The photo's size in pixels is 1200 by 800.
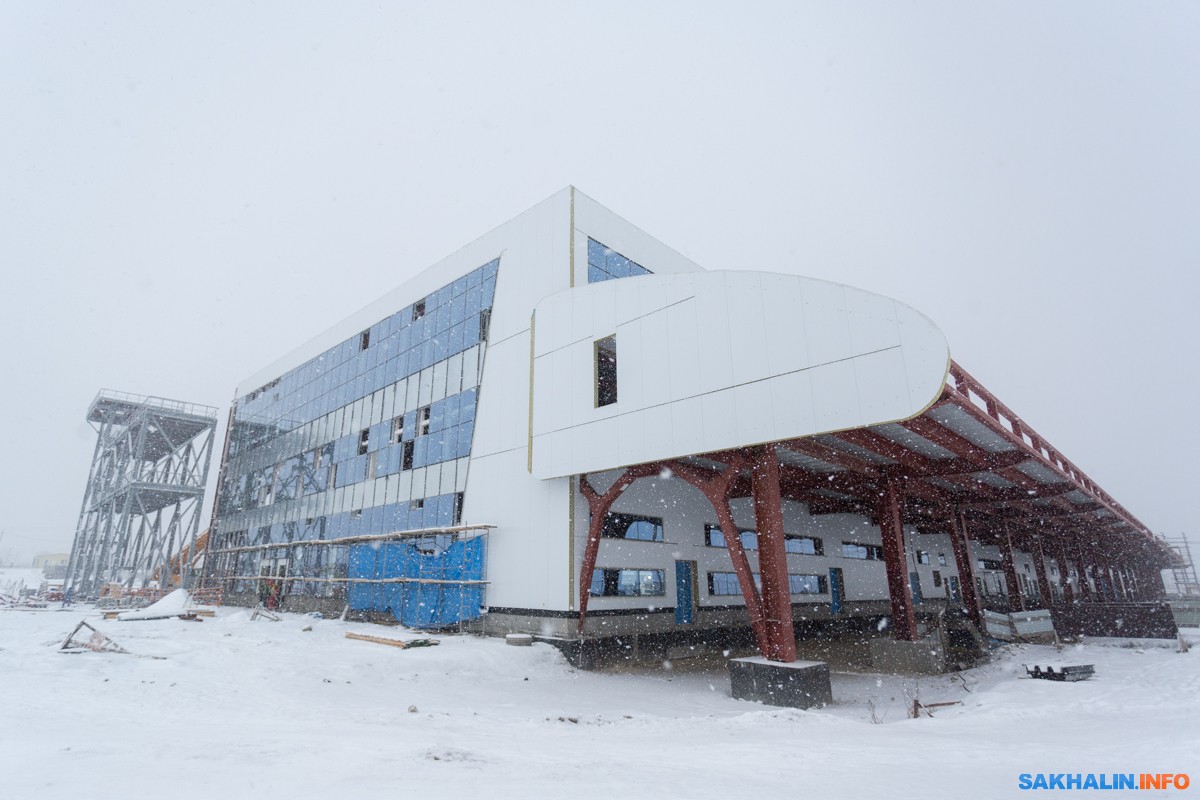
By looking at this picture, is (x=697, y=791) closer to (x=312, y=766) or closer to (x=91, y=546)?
(x=312, y=766)

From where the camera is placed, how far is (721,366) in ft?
Result: 46.4

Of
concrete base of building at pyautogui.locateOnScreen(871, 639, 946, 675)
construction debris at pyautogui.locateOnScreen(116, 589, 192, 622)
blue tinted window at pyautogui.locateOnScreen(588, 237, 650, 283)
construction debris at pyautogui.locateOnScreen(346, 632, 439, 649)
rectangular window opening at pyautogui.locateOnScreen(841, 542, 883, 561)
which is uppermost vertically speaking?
blue tinted window at pyautogui.locateOnScreen(588, 237, 650, 283)

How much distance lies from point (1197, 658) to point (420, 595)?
87.2ft

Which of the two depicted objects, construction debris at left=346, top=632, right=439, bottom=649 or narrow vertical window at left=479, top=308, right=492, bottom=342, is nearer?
construction debris at left=346, top=632, right=439, bottom=649

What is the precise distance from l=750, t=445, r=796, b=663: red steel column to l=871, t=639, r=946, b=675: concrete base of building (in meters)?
8.35

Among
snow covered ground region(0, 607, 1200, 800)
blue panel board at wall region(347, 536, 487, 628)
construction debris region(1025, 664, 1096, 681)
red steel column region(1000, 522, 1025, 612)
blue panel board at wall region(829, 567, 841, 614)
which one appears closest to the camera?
snow covered ground region(0, 607, 1200, 800)

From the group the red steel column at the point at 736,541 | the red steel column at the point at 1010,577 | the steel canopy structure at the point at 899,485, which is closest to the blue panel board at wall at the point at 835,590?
the steel canopy structure at the point at 899,485

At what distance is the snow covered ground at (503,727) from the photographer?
624 centimetres

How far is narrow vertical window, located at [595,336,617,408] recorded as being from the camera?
18109 mm

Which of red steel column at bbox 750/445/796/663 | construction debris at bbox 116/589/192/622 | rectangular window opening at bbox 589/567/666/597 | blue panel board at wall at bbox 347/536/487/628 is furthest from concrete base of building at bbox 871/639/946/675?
construction debris at bbox 116/589/192/622

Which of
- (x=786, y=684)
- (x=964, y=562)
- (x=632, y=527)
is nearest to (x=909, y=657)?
(x=786, y=684)

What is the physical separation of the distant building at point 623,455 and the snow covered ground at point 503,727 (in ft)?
11.4

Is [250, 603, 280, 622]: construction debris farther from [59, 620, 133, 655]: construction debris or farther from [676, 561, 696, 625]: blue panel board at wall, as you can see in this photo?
[676, 561, 696, 625]: blue panel board at wall

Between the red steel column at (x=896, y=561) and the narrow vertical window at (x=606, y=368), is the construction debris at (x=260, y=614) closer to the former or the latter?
the narrow vertical window at (x=606, y=368)
